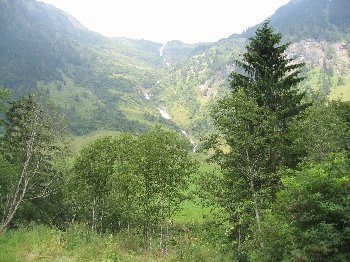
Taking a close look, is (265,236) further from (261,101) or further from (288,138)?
(261,101)

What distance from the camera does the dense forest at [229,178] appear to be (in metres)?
14.4

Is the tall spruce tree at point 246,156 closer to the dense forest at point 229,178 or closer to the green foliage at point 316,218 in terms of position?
the dense forest at point 229,178

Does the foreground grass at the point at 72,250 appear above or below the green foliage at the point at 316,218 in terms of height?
below

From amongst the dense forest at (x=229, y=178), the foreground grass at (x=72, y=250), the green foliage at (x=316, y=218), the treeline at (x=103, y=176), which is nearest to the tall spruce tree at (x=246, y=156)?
the dense forest at (x=229, y=178)

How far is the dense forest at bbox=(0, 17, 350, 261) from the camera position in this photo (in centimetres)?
A: 1435

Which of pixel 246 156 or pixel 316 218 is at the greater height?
pixel 246 156

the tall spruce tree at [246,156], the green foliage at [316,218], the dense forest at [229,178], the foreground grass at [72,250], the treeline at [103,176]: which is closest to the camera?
the green foliage at [316,218]

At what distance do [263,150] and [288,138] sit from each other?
3504 mm

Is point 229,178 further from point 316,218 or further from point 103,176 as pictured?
point 103,176

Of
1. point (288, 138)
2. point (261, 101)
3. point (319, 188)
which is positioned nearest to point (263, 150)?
point (288, 138)

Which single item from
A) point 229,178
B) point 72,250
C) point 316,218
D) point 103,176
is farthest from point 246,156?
point 103,176

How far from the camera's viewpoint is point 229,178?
21.9 meters

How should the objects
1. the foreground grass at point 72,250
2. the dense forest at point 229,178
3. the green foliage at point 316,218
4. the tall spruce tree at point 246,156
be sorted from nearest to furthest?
the green foliage at point 316,218
the dense forest at point 229,178
the foreground grass at point 72,250
the tall spruce tree at point 246,156

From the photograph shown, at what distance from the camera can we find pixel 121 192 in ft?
115
